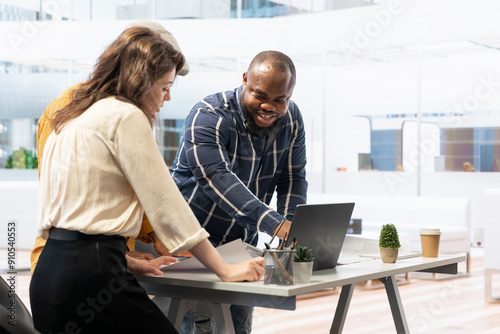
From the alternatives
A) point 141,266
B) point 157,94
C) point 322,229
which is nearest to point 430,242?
point 322,229

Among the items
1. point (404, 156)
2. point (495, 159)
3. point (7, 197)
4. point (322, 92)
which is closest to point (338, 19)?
point (322, 92)

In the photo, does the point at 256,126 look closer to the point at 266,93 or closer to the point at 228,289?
the point at 266,93

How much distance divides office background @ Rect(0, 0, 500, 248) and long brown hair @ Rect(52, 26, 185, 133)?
819 cm

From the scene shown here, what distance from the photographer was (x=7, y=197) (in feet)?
28.3

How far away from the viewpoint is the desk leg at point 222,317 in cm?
180

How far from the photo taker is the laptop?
1873 mm

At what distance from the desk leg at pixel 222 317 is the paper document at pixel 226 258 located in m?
0.19

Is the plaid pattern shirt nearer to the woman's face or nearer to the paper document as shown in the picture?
the paper document

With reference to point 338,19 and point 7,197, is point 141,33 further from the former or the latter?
point 338,19

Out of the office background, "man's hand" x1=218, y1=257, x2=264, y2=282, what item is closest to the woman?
"man's hand" x1=218, y1=257, x2=264, y2=282

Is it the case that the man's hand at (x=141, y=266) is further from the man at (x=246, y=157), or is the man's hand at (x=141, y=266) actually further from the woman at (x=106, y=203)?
the man at (x=246, y=157)

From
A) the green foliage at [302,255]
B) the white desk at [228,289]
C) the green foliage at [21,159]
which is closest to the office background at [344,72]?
the green foliage at [21,159]

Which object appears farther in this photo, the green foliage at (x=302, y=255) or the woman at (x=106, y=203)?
the green foliage at (x=302, y=255)

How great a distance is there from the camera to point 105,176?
1.56m
